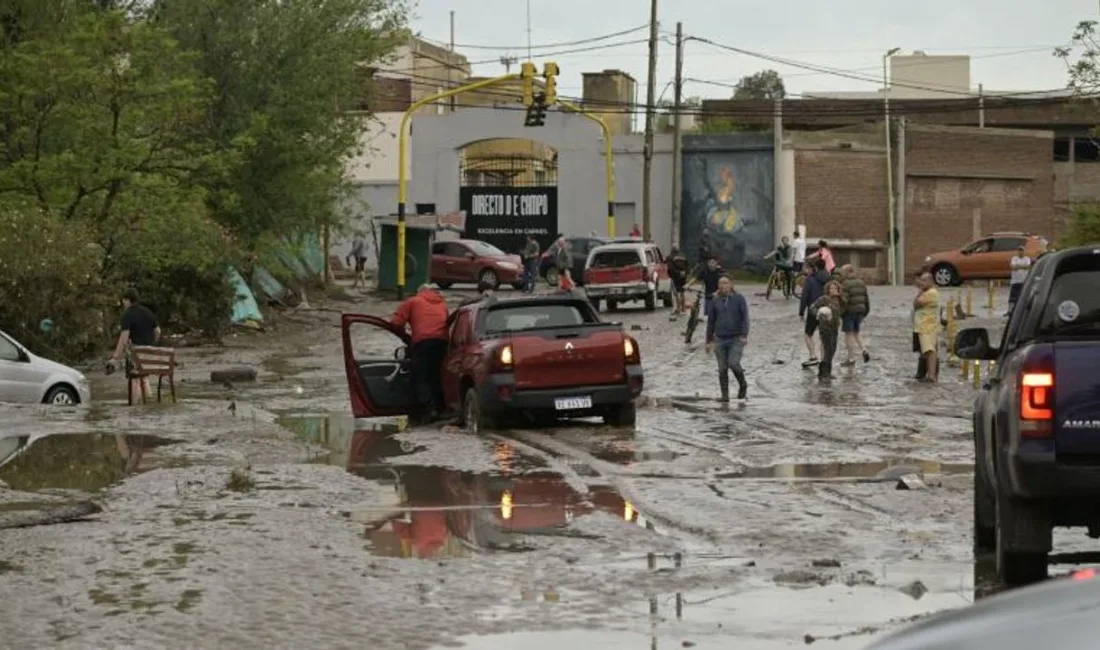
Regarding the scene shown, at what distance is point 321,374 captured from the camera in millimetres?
33219

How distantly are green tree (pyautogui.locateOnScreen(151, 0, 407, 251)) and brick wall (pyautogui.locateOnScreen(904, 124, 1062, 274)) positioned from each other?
2975cm

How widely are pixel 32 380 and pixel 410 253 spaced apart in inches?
1211

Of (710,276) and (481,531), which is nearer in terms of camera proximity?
(481,531)

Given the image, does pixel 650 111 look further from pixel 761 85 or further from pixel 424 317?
pixel 761 85

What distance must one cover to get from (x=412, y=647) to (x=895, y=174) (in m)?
63.5

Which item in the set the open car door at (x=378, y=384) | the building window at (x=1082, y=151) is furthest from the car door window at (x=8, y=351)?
the building window at (x=1082, y=151)

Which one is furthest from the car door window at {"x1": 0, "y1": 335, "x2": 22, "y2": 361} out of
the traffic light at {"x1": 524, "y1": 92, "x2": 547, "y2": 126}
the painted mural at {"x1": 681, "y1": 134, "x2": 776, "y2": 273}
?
the painted mural at {"x1": 681, "y1": 134, "x2": 776, "y2": 273}

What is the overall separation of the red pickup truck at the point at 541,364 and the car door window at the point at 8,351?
7.96 metres

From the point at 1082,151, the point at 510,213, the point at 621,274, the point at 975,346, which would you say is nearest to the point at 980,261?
the point at 621,274

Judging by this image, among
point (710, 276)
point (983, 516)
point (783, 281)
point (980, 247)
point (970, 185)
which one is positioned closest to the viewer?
point (983, 516)

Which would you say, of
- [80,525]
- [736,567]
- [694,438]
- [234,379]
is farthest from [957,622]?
[234,379]

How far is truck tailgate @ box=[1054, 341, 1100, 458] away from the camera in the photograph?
30.5 feet

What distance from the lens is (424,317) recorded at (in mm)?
21734

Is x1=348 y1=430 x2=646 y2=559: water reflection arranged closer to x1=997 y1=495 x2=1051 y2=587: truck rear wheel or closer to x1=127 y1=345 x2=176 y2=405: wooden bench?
x1=997 y1=495 x2=1051 y2=587: truck rear wheel
